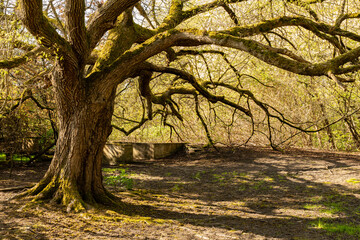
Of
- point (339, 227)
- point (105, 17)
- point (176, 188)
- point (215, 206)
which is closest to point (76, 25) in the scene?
point (105, 17)

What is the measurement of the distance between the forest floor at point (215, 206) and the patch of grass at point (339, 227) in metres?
0.01

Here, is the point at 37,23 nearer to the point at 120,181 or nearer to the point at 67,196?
the point at 67,196

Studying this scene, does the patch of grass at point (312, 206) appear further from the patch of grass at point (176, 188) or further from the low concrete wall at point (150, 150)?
the low concrete wall at point (150, 150)

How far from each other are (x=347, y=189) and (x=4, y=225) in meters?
5.76

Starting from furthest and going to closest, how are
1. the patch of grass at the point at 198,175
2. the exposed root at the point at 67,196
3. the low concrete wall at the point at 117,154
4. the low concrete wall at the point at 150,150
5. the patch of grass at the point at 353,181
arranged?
the low concrete wall at the point at 150,150, the low concrete wall at the point at 117,154, the patch of grass at the point at 198,175, the patch of grass at the point at 353,181, the exposed root at the point at 67,196

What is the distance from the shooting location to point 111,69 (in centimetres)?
475

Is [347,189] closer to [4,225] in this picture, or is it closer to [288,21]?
[288,21]

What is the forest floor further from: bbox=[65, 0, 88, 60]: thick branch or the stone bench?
bbox=[65, 0, 88, 60]: thick branch

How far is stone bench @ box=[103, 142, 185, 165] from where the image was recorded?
1045cm

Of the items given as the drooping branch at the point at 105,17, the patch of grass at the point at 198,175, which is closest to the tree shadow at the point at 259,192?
the patch of grass at the point at 198,175

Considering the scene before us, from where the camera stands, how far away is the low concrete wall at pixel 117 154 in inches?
410

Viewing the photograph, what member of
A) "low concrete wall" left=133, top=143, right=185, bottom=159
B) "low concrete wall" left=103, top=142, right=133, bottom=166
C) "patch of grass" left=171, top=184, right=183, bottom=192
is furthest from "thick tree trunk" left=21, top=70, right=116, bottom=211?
"low concrete wall" left=133, top=143, right=185, bottom=159

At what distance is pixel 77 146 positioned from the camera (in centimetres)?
465

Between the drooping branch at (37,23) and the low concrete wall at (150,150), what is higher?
the drooping branch at (37,23)
